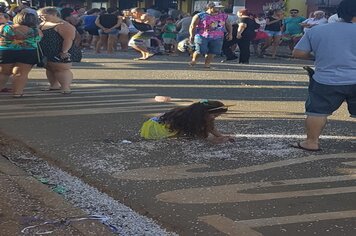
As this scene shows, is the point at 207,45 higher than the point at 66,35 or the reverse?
the reverse

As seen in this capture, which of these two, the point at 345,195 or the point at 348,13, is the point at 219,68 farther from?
the point at 345,195

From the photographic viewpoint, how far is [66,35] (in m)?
8.57

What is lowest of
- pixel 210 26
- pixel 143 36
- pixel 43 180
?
pixel 43 180

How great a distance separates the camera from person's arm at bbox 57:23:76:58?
28.1ft

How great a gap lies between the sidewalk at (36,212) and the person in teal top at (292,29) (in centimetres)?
1499

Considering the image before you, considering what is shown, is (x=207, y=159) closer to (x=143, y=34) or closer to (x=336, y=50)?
(x=336, y=50)

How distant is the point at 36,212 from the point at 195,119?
8.26 feet

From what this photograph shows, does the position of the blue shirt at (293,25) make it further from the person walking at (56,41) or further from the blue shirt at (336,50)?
the blue shirt at (336,50)

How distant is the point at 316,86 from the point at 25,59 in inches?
186

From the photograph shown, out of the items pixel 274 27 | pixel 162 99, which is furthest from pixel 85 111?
pixel 274 27

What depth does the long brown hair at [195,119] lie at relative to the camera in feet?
19.4

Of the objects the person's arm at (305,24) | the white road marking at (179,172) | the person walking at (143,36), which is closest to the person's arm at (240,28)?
the person walking at (143,36)

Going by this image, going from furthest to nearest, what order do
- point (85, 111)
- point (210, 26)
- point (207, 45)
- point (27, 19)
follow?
point (207, 45) < point (210, 26) < point (27, 19) < point (85, 111)

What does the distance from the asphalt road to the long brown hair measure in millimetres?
131
